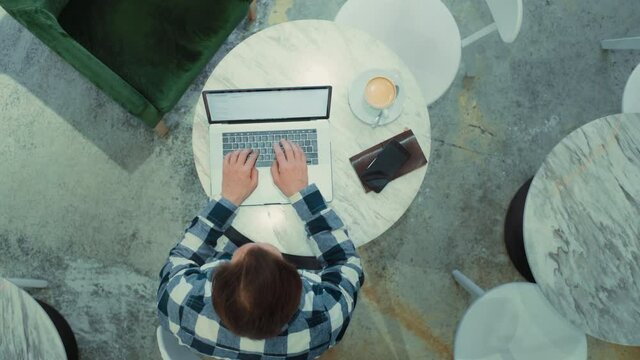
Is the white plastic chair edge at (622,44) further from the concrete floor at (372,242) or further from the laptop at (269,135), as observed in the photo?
the laptop at (269,135)

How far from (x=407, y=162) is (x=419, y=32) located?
0.68m

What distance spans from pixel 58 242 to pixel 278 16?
1616 mm

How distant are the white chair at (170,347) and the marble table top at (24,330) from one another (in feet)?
1.68

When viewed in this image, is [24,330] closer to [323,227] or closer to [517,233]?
[323,227]

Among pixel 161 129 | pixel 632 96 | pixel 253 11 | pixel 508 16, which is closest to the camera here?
pixel 508 16

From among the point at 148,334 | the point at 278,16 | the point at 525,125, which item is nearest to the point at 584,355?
the point at 525,125

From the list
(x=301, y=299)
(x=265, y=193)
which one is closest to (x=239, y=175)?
(x=265, y=193)

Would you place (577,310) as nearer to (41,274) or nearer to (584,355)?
(584,355)

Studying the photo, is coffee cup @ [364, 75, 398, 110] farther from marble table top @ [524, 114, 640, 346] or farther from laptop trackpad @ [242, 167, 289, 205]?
marble table top @ [524, 114, 640, 346]

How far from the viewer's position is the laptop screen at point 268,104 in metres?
1.52

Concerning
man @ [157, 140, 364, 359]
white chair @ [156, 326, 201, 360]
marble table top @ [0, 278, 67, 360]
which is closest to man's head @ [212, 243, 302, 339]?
man @ [157, 140, 364, 359]

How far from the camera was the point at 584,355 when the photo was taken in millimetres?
1776

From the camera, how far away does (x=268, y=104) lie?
1.56 metres

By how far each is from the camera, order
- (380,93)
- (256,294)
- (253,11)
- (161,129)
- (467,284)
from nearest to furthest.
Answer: (256,294), (380,93), (467,284), (161,129), (253,11)
